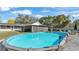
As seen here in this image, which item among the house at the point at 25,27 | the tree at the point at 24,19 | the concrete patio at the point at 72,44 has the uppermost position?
the tree at the point at 24,19

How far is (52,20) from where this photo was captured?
334 centimetres

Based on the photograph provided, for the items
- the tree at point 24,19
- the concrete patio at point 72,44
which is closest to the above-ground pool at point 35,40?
the concrete patio at point 72,44

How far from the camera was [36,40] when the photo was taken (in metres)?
3.29

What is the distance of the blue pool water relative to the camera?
128 inches

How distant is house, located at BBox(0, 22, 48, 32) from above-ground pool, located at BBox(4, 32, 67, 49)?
3.4 inches

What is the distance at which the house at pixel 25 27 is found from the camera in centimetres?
332

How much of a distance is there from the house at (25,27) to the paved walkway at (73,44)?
1.78 ft

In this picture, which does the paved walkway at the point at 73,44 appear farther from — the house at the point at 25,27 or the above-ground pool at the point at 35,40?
the house at the point at 25,27

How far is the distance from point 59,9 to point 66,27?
41cm

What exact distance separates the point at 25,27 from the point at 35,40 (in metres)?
0.33
